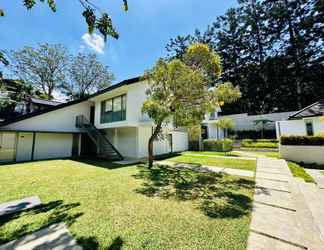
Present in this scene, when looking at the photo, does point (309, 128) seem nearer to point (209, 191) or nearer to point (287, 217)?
point (209, 191)

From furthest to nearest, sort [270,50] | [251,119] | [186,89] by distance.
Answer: [270,50] < [251,119] < [186,89]

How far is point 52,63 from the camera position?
959 inches

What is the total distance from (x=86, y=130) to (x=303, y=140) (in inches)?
701

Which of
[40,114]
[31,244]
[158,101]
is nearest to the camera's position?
[31,244]

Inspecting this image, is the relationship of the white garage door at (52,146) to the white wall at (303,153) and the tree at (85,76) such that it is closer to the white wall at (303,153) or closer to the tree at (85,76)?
the tree at (85,76)

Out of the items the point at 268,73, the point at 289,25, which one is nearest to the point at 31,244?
the point at 268,73

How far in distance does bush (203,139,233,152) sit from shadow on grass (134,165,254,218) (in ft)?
35.1

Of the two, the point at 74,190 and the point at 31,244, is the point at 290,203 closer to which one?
the point at 31,244

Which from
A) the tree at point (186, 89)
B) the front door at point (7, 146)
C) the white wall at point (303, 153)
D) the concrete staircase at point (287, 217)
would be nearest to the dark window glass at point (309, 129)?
the white wall at point (303, 153)

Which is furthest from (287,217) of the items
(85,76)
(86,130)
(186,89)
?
(85,76)

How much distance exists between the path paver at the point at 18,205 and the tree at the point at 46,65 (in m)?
22.7

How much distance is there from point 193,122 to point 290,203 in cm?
542

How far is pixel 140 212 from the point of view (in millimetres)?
3906

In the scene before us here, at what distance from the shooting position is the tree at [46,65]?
22.7 m
